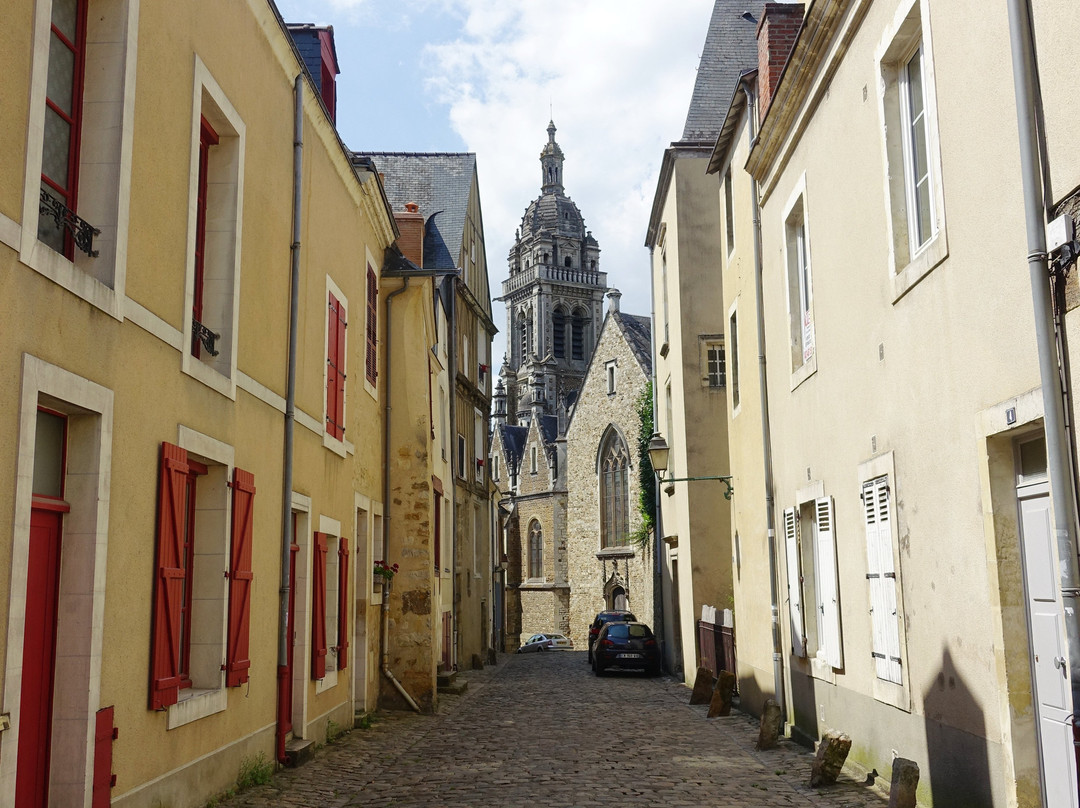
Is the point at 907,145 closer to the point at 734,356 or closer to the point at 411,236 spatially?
the point at 734,356

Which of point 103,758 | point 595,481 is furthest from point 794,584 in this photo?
point 595,481

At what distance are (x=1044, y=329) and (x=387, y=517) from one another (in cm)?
1149

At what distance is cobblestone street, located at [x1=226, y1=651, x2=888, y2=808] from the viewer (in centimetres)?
827

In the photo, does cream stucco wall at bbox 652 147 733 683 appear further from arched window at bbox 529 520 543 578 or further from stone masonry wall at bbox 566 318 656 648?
arched window at bbox 529 520 543 578

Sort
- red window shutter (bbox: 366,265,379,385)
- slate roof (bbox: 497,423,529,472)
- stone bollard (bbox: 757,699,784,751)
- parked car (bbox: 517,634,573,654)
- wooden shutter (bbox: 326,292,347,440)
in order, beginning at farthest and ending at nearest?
slate roof (bbox: 497,423,529,472), parked car (bbox: 517,634,573,654), red window shutter (bbox: 366,265,379,385), wooden shutter (bbox: 326,292,347,440), stone bollard (bbox: 757,699,784,751)

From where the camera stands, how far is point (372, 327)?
49.2 feet

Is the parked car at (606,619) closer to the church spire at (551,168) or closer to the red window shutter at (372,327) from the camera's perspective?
the red window shutter at (372,327)

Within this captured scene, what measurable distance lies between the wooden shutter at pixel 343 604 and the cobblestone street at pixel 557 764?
0.89m

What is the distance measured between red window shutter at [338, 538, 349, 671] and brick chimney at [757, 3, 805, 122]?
6676mm

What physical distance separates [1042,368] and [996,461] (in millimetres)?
1073

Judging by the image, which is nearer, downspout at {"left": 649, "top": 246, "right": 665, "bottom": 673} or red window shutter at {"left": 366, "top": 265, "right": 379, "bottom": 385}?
red window shutter at {"left": 366, "top": 265, "right": 379, "bottom": 385}

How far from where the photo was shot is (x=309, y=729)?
35.1 ft

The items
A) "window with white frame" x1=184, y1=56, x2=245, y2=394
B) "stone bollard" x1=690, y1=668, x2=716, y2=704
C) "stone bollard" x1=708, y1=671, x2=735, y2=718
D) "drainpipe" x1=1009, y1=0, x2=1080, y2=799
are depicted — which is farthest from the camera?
"stone bollard" x1=690, y1=668, x2=716, y2=704

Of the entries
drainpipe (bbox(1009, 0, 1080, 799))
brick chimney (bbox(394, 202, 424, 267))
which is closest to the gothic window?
brick chimney (bbox(394, 202, 424, 267))
